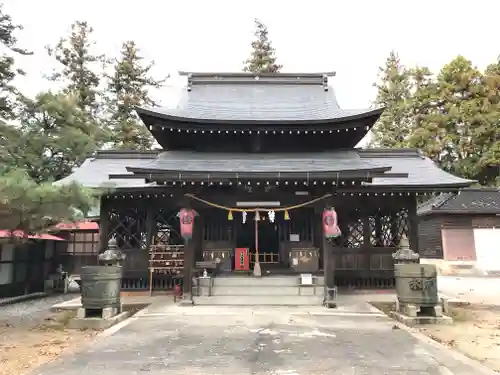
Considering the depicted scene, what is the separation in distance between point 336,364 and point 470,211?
21461 mm

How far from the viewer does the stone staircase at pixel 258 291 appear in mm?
11031

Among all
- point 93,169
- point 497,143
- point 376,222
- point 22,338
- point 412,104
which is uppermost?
point 412,104

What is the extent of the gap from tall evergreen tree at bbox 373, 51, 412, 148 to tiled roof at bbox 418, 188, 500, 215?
7295 mm

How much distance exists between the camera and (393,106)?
3425 centimetres

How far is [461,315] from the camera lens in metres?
9.80

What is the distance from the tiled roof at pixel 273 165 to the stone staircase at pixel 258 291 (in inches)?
125

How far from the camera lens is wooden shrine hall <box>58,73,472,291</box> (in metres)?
12.0

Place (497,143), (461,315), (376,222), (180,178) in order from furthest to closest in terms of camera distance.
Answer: (497,143), (376,222), (180,178), (461,315)

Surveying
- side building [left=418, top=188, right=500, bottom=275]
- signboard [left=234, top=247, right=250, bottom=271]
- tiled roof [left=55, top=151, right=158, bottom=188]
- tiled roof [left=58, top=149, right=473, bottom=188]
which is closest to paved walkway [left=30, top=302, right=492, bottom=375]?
signboard [left=234, top=247, right=250, bottom=271]

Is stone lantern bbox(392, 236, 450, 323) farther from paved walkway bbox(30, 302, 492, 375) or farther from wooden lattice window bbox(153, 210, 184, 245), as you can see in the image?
wooden lattice window bbox(153, 210, 184, 245)

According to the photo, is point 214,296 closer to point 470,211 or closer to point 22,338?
point 22,338

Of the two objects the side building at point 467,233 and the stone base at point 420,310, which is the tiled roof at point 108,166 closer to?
the stone base at point 420,310

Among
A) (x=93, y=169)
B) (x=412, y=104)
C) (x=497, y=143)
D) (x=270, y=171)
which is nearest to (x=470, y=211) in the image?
(x=497, y=143)

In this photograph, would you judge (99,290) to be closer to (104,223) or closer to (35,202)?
(35,202)
